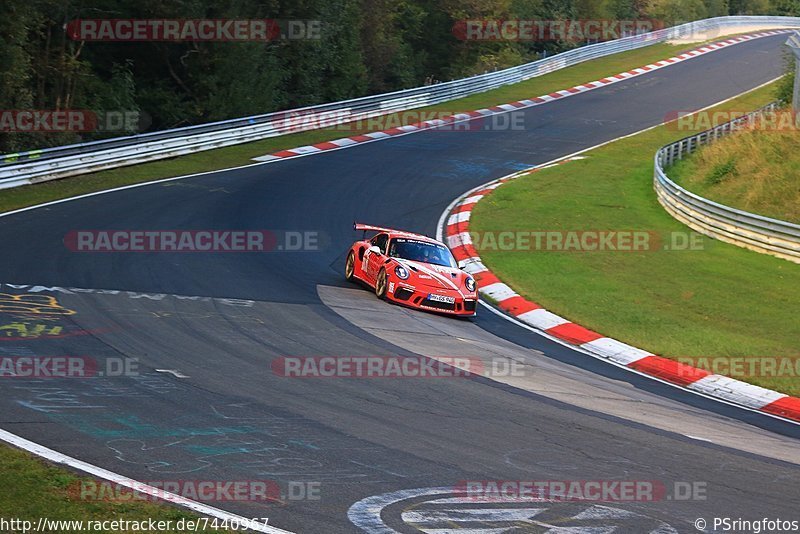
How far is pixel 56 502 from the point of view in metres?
6.98

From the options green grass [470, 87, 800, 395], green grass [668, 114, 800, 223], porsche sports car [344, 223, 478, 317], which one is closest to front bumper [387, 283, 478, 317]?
porsche sports car [344, 223, 478, 317]

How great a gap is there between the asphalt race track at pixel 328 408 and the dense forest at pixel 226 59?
10962mm

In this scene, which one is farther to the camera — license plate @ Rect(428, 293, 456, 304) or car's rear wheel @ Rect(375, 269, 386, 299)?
car's rear wheel @ Rect(375, 269, 386, 299)

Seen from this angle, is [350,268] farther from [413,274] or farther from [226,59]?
[226,59]

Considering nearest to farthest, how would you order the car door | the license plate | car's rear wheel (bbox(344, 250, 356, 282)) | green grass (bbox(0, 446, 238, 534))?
green grass (bbox(0, 446, 238, 534))
the license plate
the car door
car's rear wheel (bbox(344, 250, 356, 282))

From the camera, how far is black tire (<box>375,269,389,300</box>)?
16.2 m

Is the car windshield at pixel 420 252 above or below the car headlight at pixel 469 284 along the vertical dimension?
above

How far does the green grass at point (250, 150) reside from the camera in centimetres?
2284

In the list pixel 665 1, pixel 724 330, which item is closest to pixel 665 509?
pixel 724 330

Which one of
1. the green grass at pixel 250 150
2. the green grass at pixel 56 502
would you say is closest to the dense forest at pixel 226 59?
the green grass at pixel 250 150

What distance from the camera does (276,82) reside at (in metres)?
38.0

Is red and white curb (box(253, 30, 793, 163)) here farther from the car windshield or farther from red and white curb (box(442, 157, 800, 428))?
the car windshield

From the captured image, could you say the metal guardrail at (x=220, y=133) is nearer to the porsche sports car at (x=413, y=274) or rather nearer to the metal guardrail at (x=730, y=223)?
the porsche sports car at (x=413, y=274)

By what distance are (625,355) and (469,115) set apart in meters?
25.1
